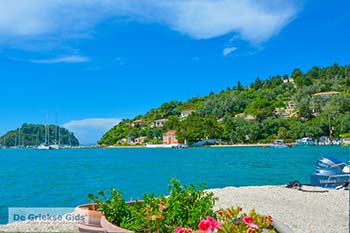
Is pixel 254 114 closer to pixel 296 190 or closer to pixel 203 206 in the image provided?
pixel 296 190

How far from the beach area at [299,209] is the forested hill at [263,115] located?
90.1 meters

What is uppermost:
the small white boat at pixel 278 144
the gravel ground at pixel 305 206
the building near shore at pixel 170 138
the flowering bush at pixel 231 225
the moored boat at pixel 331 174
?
the building near shore at pixel 170 138

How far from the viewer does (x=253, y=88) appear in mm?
166625

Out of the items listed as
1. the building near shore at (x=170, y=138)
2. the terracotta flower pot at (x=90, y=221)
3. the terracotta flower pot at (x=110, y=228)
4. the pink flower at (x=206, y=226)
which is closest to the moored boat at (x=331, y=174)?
the terracotta flower pot at (x=90, y=221)

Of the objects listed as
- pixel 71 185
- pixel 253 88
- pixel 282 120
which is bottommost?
pixel 71 185

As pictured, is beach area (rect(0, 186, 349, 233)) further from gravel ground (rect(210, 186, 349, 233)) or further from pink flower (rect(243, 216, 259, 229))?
pink flower (rect(243, 216, 259, 229))

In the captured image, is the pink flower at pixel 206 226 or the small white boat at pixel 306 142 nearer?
the pink flower at pixel 206 226

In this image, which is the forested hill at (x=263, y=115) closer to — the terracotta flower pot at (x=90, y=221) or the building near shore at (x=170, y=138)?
the building near shore at (x=170, y=138)

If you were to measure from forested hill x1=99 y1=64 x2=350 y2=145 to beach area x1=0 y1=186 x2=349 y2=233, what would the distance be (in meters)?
90.1

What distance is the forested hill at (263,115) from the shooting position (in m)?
104

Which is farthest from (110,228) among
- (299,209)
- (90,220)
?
(299,209)

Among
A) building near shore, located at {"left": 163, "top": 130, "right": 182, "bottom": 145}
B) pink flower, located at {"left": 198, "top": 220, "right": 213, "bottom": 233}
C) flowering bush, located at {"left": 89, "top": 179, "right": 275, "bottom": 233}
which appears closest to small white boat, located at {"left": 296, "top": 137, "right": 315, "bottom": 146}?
building near shore, located at {"left": 163, "top": 130, "right": 182, "bottom": 145}

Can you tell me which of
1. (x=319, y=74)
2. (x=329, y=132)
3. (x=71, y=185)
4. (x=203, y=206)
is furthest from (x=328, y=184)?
(x=319, y=74)

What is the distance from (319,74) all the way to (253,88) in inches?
1052
